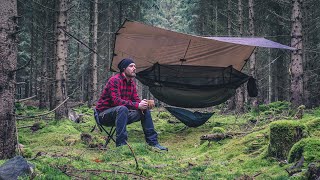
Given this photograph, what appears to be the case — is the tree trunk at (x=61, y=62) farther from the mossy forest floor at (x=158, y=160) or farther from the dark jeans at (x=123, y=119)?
the dark jeans at (x=123, y=119)

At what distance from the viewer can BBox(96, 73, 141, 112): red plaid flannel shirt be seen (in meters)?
5.39

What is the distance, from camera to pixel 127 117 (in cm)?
529

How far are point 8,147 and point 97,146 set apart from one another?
2.38m

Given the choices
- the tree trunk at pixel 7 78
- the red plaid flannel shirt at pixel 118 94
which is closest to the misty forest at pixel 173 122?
the tree trunk at pixel 7 78

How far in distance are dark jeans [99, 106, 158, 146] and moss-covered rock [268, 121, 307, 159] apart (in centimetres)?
211

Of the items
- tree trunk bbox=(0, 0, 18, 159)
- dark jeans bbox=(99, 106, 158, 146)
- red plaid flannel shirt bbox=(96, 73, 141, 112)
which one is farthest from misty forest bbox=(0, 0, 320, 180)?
red plaid flannel shirt bbox=(96, 73, 141, 112)

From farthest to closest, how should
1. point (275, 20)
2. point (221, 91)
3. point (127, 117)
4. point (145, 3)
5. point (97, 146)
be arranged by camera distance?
point (145, 3) < point (275, 20) < point (221, 91) < point (97, 146) < point (127, 117)

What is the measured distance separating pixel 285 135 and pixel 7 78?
3016 mm

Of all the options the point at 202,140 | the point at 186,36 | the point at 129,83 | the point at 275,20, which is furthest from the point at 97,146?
the point at 275,20

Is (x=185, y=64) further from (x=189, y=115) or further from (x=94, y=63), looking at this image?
(x=94, y=63)

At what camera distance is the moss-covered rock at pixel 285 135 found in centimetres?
391

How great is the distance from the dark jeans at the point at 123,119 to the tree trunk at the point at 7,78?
6.05ft

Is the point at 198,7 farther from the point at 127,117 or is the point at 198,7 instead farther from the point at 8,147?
the point at 8,147

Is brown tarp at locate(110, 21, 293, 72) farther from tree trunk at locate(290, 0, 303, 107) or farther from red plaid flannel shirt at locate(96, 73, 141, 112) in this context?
red plaid flannel shirt at locate(96, 73, 141, 112)
